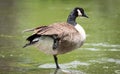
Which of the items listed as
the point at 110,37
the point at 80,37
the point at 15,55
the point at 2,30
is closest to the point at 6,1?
the point at 2,30

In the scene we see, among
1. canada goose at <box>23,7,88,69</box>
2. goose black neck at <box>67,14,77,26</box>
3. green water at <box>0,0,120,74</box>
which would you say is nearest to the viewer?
canada goose at <box>23,7,88,69</box>

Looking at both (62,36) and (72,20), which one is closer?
(62,36)

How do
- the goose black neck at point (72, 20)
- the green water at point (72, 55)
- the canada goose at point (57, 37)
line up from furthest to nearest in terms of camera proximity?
the goose black neck at point (72, 20), the green water at point (72, 55), the canada goose at point (57, 37)

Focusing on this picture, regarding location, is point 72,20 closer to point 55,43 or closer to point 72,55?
point 55,43

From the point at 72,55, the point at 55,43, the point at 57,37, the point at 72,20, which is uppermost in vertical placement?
the point at 72,20

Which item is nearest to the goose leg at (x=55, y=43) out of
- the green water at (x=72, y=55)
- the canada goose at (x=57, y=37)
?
the canada goose at (x=57, y=37)

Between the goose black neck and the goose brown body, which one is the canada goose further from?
the goose black neck

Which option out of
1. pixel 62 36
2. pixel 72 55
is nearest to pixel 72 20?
pixel 62 36

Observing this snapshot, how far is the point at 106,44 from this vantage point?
484 inches

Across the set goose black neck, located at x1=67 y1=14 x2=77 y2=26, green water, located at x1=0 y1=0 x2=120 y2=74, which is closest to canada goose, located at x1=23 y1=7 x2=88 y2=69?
goose black neck, located at x1=67 y1=14 x2=77 y2=26

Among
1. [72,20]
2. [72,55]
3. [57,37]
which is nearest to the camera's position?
[57,37]

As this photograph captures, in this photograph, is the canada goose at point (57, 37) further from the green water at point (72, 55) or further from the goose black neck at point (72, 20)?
the green water at point (72, 55)

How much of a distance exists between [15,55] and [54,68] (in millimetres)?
1767

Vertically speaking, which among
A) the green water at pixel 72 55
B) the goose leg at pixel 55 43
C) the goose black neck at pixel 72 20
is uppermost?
the goose black neck at pixel 72 20
